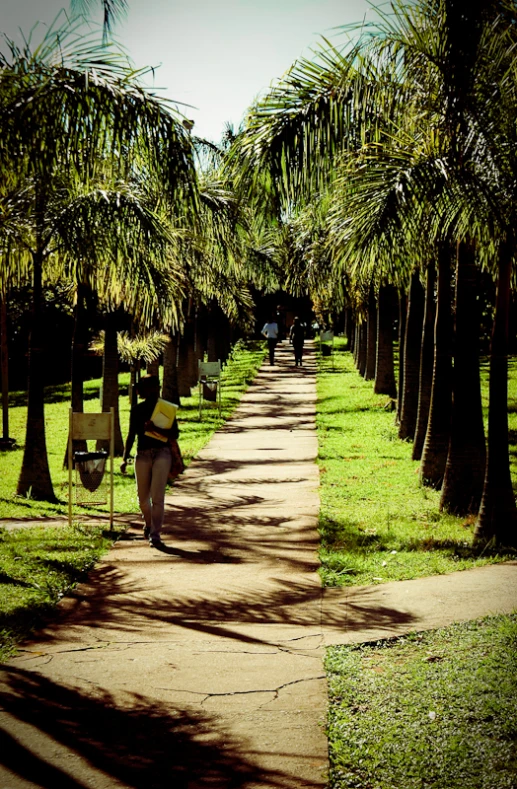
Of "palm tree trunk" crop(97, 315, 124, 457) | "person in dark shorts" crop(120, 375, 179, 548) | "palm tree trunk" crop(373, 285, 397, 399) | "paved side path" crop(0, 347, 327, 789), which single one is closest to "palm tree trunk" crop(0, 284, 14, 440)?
"palm tree trunk" crop(97, 315, 124, 457)

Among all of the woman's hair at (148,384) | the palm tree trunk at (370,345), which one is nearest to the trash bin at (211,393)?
the palm tree trunk at (370,345)

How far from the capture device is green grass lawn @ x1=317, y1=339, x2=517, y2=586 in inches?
362

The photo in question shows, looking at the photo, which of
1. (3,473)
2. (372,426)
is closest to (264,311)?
(372,426)

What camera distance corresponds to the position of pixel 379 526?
438 inches

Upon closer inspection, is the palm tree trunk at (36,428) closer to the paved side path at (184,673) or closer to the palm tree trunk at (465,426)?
the paved side path at (184,673)

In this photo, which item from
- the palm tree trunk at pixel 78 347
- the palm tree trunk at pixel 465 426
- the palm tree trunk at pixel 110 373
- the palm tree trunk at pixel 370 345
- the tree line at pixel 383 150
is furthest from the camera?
the palm tree trunk at pixel 370 345

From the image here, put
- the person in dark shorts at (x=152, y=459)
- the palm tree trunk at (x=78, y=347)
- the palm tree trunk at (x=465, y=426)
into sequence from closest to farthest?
1. the person in dark shorts at (x=152, y=459)
2. the palm tree trunk at (x=465, y=426)
3. the palm tree trunk at (x=78, y=347)

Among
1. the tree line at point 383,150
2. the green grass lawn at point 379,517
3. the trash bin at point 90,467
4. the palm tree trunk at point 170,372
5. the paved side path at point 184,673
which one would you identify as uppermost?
the tree line at point 383,150

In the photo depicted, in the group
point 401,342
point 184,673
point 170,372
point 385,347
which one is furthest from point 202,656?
point 385,347

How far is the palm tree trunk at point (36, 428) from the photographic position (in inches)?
529

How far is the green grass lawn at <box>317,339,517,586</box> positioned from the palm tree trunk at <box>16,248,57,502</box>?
4040mm

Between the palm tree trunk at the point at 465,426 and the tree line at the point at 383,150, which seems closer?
the tree line at the point at 383,150

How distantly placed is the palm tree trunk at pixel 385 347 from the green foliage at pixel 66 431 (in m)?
4.19

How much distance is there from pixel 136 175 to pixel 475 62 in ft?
15.4
